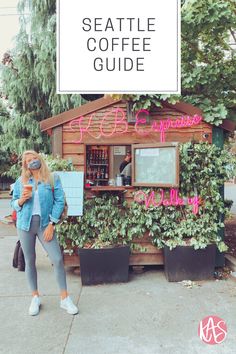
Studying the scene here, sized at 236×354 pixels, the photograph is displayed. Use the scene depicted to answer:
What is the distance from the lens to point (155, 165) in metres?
4.76

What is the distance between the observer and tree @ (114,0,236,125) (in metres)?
4.63

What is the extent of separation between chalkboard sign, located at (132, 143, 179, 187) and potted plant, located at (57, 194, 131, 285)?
47 cm

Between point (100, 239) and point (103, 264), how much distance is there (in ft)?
1.05

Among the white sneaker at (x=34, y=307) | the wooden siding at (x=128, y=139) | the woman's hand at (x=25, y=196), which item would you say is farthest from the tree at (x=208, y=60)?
the white sneaker at (x=34, y=307)

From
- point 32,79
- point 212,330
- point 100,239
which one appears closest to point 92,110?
point 100,239

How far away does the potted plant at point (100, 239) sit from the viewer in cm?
445

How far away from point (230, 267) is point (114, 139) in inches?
94.2

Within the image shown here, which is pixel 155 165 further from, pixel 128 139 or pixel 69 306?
pixel 69 306

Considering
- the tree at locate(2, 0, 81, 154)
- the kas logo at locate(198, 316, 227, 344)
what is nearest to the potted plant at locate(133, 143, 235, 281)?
the kas logo at locate(198, 316, 227, 344)

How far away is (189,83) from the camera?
553cm

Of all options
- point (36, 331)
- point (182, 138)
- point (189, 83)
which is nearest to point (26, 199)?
point (36, 331)

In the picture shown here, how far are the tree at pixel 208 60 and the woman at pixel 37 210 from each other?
1664 mm

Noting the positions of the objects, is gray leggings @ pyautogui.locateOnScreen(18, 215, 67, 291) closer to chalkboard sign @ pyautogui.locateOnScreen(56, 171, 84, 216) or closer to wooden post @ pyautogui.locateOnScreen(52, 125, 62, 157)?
chalkboard sign @ pyautogui.locateOnScreen(56, 171, 84, 216)

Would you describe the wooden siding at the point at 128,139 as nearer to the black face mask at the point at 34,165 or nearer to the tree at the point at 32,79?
the black face mask at the point at 34,165
